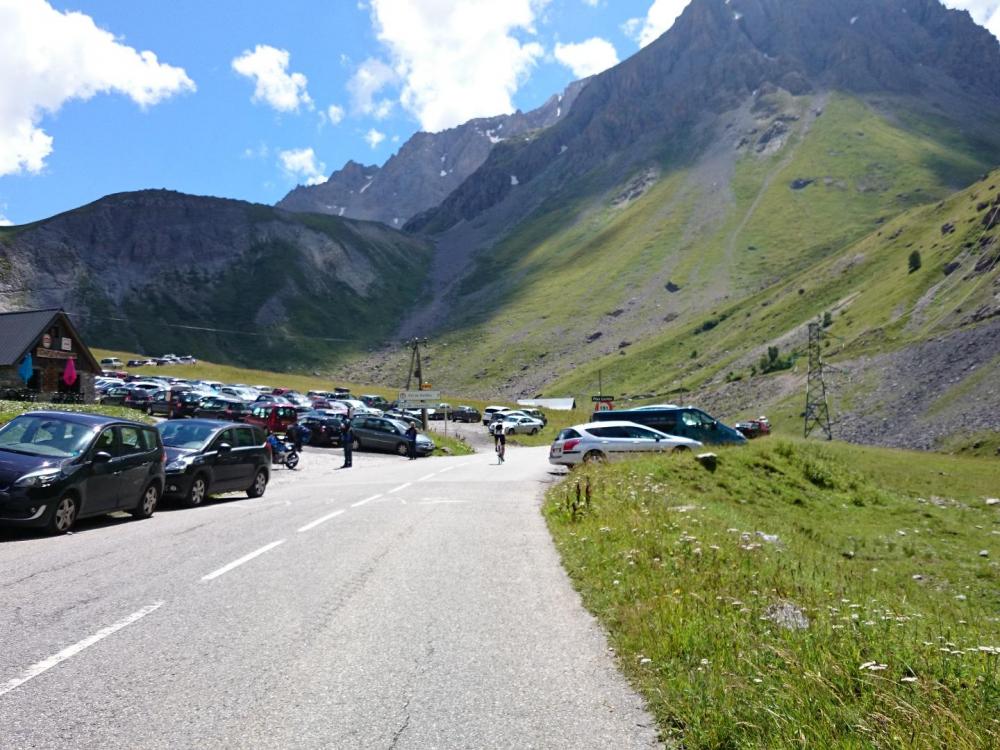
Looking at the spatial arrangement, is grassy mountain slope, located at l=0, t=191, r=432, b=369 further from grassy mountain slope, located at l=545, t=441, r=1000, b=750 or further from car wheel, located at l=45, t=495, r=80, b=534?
grassy mountain slope, located at l=545, t=441, r=1000, b=750

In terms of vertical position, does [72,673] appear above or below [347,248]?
below

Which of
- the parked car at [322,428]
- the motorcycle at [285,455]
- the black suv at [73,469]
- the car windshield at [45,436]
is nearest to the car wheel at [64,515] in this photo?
the black suv at [73,469]

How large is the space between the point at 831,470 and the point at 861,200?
15759 centimetres

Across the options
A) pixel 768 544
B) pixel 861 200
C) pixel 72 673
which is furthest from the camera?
pixel 861 200

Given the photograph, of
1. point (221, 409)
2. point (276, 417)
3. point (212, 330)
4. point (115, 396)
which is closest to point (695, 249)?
point (212, 330)

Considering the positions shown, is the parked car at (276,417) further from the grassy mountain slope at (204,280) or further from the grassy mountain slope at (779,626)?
the grassy mountain slope at (204,280)

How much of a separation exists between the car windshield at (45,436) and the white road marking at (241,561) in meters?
4.02

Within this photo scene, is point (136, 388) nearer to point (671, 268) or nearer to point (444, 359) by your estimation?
point (444, 359)

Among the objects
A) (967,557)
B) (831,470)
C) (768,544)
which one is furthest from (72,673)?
(831,470)

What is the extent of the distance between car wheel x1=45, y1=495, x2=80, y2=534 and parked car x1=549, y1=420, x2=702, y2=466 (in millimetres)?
16623

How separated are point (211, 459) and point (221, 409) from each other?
28286 mm

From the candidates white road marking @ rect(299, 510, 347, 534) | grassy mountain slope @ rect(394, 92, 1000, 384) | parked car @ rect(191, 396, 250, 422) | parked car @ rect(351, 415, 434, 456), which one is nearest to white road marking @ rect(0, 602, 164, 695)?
white road marking @ rect(299, 510, 347, 534)

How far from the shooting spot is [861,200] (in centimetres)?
16088

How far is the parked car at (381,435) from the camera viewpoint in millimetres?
41312
